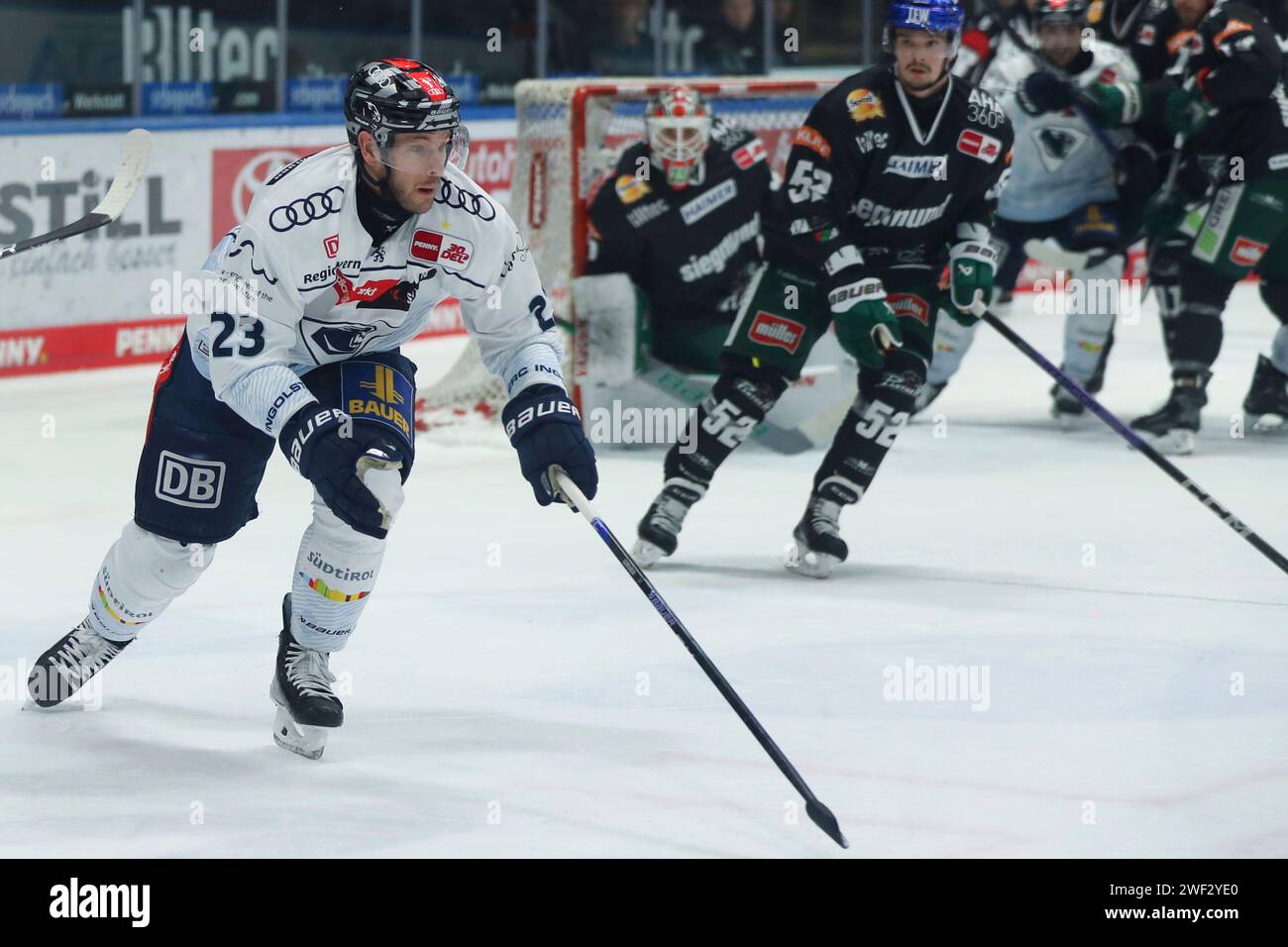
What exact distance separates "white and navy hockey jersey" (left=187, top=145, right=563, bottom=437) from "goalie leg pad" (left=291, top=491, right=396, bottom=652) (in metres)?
0.27

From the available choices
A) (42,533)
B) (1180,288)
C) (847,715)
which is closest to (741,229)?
(1180,288)

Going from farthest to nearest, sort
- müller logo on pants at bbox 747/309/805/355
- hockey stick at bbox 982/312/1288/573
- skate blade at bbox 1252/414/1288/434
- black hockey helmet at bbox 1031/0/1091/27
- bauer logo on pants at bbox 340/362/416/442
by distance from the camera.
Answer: skate blade at bbox 1252/414/1288/434
black hockey helmet at bbox 1031/0/1091/27
müller logo on pants at bbox 747/309/805/355
hockey stick at bbox 982/312/1288/573
bauer logo on pants at bbox 340/362/416/442

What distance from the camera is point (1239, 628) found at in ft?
16.2

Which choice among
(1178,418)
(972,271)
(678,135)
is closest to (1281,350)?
(1178,418)

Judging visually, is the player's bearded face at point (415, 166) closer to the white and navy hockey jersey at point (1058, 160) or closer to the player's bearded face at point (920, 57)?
the player's bearded face at point (920, 57)

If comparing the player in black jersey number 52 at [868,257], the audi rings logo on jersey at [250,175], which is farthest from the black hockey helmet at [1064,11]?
the audi rings logo on jersey at [250,175]

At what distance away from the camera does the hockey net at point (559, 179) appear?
7492mm

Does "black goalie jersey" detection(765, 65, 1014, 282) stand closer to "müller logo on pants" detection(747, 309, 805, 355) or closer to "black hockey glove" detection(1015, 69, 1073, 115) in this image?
"müller logo on pants" detection(747, 309, 805, 355)

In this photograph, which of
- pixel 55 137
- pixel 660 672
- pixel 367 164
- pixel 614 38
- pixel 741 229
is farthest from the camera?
pixel 614 38

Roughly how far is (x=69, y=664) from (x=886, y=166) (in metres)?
2.52

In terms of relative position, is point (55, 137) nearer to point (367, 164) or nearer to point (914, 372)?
point (914, 372)

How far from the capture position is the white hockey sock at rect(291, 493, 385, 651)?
12.2 feet

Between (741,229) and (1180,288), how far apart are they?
1.67 metres

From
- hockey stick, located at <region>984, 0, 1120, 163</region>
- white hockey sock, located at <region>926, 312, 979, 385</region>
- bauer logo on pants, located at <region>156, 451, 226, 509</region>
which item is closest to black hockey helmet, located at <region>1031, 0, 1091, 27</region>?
hockey stick, located at <region>984, 0, 1120, 163</region>
